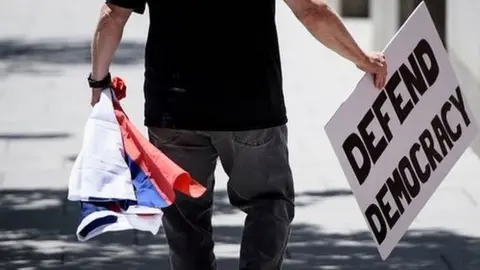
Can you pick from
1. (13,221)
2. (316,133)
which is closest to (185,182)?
(13,221)

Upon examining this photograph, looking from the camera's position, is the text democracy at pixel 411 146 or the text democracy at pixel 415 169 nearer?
the text democracy at pixel 411 146

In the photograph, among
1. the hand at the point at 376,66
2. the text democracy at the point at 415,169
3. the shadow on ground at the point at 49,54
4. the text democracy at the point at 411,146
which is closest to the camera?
the hand at the point at 376,66

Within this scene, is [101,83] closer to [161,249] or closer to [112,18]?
[112,18]

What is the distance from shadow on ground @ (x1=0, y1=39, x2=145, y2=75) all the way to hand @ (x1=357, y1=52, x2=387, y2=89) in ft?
29.8

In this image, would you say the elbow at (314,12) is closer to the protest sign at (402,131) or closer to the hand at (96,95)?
the protest sign at (402,131)

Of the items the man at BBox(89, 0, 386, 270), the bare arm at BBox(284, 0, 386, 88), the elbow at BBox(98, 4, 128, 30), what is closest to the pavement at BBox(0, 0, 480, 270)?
the man at BBox(89, 0, 386, 270)

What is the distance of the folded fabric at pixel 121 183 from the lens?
4.81 m

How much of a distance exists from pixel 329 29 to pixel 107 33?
81cm

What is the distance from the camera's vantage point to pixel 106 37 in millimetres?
5012

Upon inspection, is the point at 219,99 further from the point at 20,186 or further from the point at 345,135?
the point at 20,186

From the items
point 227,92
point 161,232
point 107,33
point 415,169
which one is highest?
point 107,33

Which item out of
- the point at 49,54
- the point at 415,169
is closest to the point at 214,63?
the point at 415,169

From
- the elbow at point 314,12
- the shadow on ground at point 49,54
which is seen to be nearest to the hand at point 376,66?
the elbow at point 314,12

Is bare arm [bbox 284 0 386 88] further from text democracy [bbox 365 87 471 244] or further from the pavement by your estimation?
the pavement
